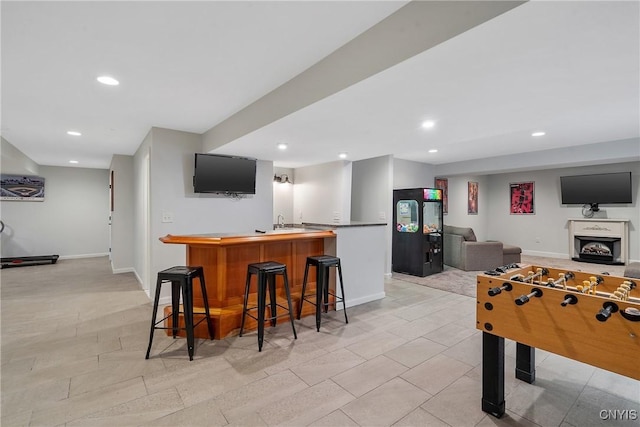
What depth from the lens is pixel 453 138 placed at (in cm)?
380

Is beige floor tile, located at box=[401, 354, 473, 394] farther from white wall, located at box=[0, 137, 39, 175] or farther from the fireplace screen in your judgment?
the fireplace screen

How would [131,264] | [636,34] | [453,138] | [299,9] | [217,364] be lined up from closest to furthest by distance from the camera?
[636,34]
[299,9]
[217,364]
[453,138]
[131,264]

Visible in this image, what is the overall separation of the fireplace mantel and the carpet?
0.32 metres

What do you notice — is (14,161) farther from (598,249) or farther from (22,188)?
(598,249)

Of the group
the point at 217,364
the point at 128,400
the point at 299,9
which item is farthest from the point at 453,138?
the point at 128,400

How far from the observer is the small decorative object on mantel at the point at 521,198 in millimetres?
8477

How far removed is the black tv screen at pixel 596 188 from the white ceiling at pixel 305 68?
3.97 m

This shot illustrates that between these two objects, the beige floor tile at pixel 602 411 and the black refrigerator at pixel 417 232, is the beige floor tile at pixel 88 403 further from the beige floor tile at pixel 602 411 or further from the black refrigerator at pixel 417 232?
the black refrigerator at pixel 417 232

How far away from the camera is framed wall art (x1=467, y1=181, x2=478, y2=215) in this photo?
8.88 meters

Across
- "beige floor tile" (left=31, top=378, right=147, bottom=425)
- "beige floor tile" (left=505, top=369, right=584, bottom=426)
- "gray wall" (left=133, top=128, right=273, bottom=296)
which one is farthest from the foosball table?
"gray wall" (left=133, top=128, right=273, bottom=296)

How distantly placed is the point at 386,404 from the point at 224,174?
378cm

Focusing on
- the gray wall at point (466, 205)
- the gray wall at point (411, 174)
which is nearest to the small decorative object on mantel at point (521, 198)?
the gray wall at point (466, 205)

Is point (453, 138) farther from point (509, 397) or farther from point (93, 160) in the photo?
point (93, 160)

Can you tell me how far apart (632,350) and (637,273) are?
2.94 m
